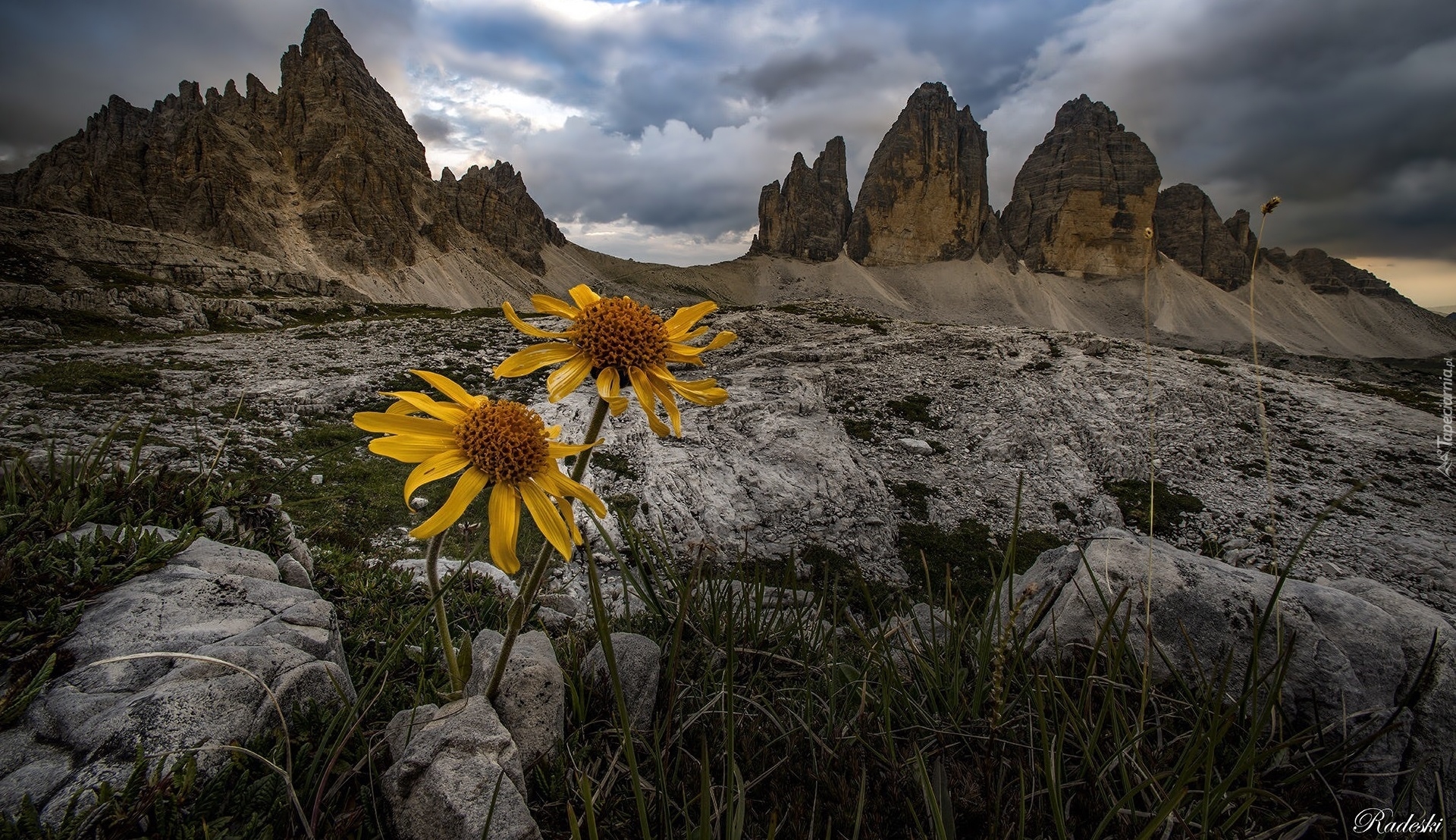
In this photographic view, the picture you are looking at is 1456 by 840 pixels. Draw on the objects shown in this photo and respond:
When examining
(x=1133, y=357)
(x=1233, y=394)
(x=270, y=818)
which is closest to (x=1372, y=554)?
(x=1233, y=394)

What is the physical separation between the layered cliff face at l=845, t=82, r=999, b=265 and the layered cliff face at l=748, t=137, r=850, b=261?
8.75 m

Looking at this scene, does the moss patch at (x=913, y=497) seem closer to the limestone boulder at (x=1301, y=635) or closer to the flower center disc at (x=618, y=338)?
the limestone boulder at (x=1301, y=635)

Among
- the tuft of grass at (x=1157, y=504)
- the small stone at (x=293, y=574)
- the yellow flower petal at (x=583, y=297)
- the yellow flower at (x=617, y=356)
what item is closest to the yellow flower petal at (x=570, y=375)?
the yellow flower at (x=617, y=356)

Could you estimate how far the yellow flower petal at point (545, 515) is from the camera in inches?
77.8

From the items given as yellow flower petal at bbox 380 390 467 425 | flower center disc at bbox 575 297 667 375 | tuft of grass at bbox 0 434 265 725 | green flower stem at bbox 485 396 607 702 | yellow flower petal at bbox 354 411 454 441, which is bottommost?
tuft of grass at bbox 0 434 265 725

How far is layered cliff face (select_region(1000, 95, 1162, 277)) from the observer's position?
5748 inches

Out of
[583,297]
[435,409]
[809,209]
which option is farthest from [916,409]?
[809,209]

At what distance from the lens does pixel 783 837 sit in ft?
7.39

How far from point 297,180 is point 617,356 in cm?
13474

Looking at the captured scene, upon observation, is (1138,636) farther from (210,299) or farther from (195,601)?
(210,299)

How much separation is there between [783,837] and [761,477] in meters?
13.9

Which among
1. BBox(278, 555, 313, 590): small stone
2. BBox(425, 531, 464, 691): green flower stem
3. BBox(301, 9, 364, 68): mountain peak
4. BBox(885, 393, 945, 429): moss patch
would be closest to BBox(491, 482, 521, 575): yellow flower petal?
BBox(425, 531, 464, 691): green flower stem

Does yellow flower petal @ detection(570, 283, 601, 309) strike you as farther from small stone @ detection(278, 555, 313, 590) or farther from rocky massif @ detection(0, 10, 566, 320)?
rocky massif @ detection(0, 10, 566, 320)

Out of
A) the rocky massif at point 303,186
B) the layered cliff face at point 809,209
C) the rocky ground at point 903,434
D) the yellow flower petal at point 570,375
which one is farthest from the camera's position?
the layered cliff face at point 809,209
